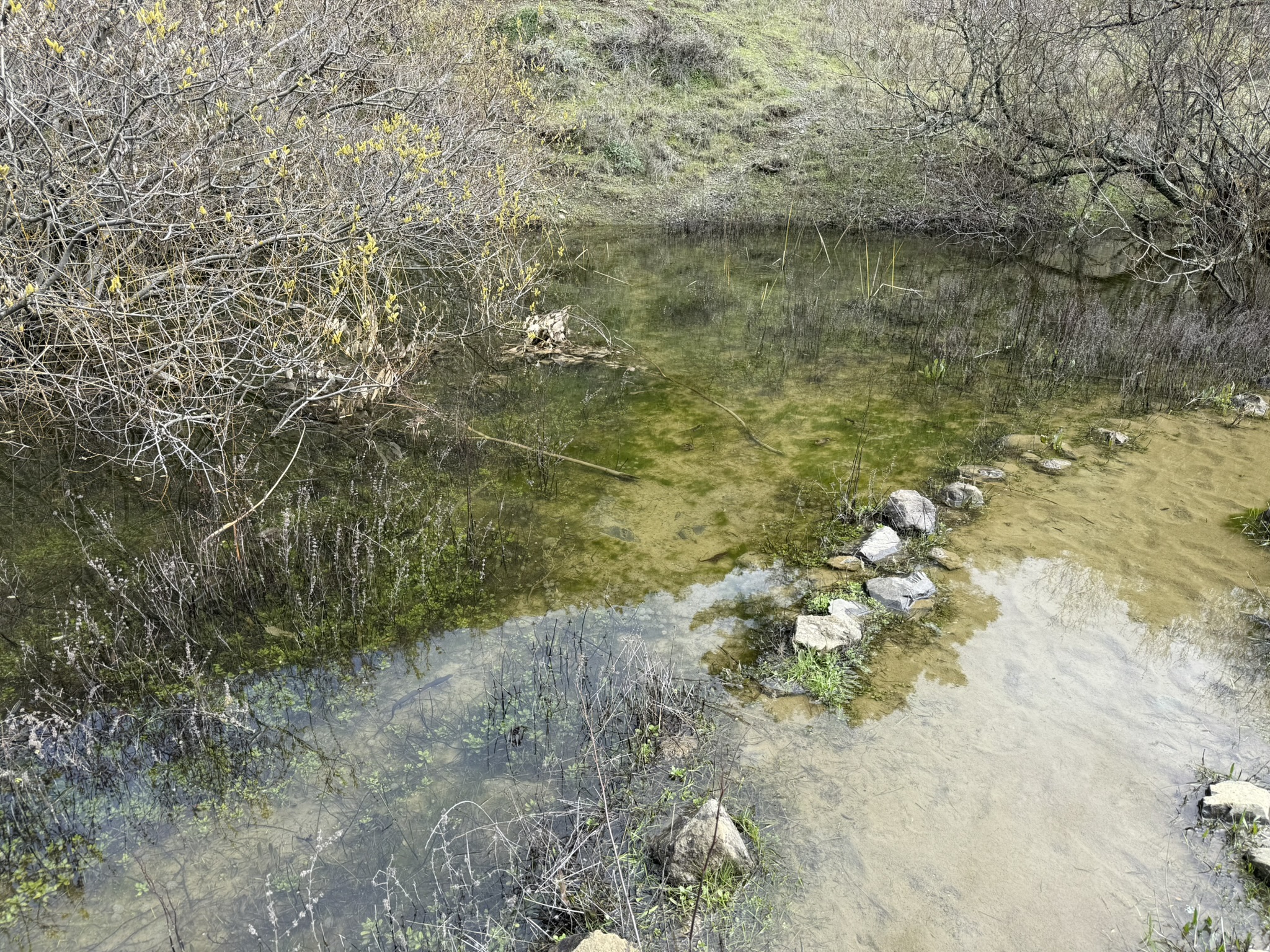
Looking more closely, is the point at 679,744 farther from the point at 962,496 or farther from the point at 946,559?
the point at 962,496

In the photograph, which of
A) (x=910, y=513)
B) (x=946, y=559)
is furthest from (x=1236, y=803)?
(x=910, y=513)

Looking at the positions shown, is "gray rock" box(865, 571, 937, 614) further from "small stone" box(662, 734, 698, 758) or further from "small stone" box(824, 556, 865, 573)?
"small stone" box(662, 734, 698, 758)

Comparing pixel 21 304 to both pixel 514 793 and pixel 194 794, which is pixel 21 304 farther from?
pixel 514 793

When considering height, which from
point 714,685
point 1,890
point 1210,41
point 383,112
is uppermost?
point 1210,41

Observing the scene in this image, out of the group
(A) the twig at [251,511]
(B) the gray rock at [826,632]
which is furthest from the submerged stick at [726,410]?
(A) the twig at [251,511]

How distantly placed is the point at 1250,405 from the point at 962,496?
3.42 metres

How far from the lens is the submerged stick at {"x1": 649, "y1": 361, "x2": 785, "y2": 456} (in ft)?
21.9

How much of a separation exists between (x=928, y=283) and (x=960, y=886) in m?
10.5

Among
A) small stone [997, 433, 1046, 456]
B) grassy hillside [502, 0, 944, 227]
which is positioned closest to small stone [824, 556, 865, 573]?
small stone [997, 433, 1046, 456]

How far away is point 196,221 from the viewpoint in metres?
5.49

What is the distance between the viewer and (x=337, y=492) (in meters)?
5.77

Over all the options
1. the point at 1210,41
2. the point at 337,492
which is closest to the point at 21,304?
the point at 337,492

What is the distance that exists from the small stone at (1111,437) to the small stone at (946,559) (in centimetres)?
244

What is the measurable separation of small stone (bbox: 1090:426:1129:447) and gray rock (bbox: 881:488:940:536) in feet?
6.93
